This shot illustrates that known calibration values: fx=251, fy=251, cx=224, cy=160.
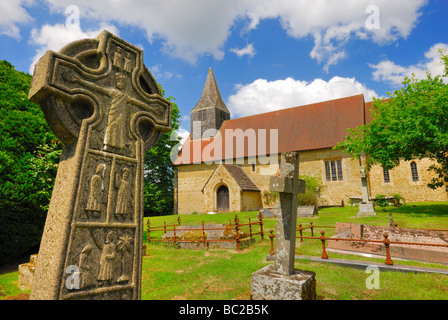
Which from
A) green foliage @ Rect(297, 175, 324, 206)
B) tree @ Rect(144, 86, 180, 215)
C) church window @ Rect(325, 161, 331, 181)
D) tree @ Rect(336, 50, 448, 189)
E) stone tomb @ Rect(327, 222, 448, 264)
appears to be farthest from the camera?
tree @ Rect(144, 86, 180, 215)

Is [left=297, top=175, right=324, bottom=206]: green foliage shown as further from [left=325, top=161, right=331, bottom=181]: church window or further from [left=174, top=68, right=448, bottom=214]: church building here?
[left=325, top=161, right=331, bottom=181]: church window

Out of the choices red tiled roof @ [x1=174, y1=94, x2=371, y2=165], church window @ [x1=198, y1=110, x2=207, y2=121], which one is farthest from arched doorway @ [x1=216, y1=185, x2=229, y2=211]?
church window @ [x1=198, y1=110, x2=207, y2=121]

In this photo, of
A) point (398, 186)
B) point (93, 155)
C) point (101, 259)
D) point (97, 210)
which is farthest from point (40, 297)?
point (398, 186)

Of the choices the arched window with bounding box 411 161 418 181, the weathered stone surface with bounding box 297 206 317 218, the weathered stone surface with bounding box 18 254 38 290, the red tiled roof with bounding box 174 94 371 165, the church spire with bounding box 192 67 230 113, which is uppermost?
the church spire with bounding box 192 67 230 113

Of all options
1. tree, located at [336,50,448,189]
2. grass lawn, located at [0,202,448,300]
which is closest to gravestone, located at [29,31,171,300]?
grass lawn, located at [0,202,448,300]

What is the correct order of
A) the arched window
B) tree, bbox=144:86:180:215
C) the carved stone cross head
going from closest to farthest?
the carved stone cross head → the arched window → tree, bbox=144:86:180:215

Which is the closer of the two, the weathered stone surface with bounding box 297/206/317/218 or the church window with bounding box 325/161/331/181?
the weathered stone surface with bounding box 297/206/317/218

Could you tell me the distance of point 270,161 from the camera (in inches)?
1022

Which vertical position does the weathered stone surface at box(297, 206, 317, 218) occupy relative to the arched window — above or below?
below

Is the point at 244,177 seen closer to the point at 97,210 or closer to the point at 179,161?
the point at 179,161

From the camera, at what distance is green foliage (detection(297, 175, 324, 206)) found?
66.4 feet

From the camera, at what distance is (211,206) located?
2481 centimetres

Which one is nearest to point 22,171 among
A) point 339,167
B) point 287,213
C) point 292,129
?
point 287,213

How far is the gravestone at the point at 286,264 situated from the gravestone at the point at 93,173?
77.4 inches
